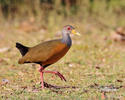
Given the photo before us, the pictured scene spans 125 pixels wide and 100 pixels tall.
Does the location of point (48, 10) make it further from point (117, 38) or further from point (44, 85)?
point (44, 85)

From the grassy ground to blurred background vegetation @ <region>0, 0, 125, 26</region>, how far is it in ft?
1.46

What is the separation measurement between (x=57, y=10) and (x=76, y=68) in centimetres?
608

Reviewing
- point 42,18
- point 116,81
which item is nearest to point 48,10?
point 42,18

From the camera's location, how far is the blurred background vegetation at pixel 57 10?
13.8 metres

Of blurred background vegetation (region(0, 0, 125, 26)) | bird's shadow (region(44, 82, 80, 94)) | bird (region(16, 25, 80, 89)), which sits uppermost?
blurred background vegetation (region(0, 0, 125, 26))

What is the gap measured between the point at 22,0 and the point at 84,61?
5.47 m

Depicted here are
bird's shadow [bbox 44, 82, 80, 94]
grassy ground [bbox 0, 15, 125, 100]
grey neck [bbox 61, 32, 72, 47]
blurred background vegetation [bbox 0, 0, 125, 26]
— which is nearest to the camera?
grassy ground [bbox 0, 15, 125, 100]

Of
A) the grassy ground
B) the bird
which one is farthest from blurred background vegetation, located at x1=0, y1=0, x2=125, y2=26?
the bird

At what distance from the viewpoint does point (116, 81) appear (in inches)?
279

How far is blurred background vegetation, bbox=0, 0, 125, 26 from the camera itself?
13.8m

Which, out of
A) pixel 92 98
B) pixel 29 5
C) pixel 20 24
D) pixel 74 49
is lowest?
pixel 92 98

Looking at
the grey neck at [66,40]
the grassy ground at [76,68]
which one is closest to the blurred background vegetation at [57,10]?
the grassy ground at [76,68]

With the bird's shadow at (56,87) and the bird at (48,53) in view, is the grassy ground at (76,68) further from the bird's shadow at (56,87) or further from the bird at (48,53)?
the bird at (48,53)

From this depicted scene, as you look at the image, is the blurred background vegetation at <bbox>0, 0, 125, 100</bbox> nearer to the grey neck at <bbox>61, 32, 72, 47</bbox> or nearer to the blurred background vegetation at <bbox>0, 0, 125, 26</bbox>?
the blurred background vegetation at <bbox>0, 0, 125, 26</bbox>
